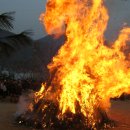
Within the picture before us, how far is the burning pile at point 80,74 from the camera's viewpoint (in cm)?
1219

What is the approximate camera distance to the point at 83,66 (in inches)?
498

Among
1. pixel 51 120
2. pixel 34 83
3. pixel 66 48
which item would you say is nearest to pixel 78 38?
pixel 66 48

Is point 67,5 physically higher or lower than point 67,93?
higher

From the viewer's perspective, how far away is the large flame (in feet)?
40.6

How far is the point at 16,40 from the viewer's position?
14312mm

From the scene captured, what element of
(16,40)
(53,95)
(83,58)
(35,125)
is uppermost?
(16,40)

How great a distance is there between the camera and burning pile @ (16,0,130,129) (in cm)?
1219

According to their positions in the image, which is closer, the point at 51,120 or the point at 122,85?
the point at 51,120

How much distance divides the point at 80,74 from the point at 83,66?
0.31 m

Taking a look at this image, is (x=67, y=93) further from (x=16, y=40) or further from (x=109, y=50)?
(x=16, y=40)

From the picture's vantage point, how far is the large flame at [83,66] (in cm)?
1238

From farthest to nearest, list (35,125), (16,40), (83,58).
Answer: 1. (16,40)
2. (83,58)
3. (35,125)

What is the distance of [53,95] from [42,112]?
0.61 metres

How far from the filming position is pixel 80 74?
491 inches
